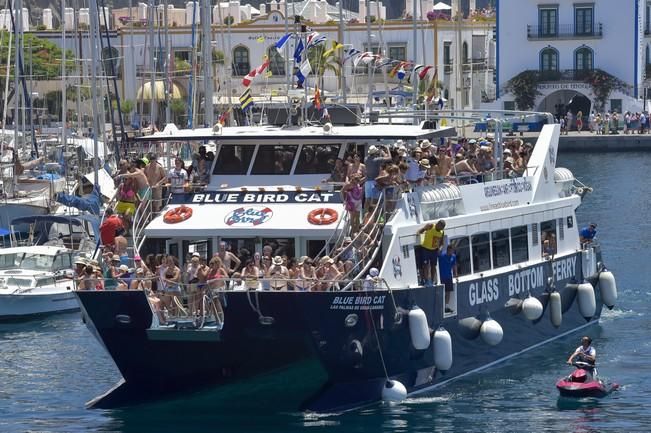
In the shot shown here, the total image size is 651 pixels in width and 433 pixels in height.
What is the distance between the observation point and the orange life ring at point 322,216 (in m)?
26.0

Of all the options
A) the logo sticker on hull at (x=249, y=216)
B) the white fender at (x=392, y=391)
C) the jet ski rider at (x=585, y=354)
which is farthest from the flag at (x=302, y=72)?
the white fender at (x=392, y=391)

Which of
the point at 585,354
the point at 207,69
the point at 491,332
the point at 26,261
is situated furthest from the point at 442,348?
the point at 207,69

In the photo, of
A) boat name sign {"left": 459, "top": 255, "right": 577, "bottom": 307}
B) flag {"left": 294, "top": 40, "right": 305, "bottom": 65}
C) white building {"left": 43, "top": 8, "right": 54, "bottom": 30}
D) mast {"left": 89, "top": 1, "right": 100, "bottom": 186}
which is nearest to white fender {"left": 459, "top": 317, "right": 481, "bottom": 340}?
boat name sign {"left": 459, "top": 255, "right": 577, "bottom": 307}

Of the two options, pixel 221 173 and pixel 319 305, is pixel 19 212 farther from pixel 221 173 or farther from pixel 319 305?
pixel 319 305

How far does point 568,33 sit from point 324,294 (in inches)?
2859

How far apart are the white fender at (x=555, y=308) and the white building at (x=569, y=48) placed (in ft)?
206

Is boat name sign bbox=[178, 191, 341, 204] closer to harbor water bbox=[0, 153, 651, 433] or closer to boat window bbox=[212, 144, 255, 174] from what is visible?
boat window bbox=[212, 144, 255, 174]

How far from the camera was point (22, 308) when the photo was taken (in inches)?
1478

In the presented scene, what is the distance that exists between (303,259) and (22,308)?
46.9 feet

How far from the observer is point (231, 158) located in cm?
2848

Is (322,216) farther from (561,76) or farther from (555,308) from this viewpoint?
(561,76)

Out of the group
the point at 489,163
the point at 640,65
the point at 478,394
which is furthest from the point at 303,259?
the point at 640,65

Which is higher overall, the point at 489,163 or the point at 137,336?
the point at 489,163

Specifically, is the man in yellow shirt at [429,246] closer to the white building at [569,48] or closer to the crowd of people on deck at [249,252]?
the crowd of people on deck at [249,252]
